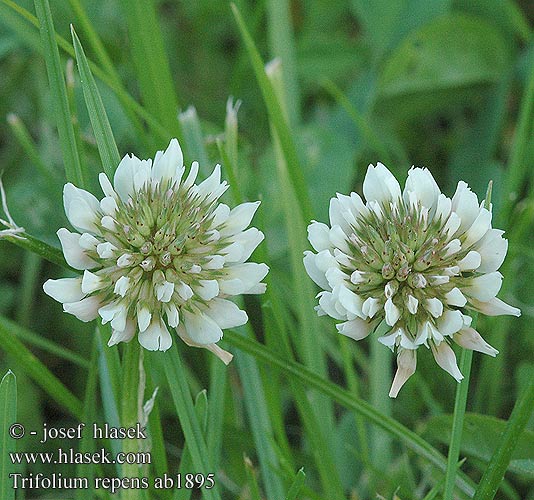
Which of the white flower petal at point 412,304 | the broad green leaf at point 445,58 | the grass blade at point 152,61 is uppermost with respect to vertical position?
the broad green leaf at point 445,58

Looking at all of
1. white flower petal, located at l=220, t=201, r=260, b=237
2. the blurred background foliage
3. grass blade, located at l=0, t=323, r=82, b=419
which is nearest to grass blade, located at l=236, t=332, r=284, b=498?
the blurred background foliage

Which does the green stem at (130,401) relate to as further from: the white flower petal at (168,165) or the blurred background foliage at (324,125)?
the blurred background foliage at (324,125)

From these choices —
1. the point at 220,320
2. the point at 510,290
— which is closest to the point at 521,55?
the point at 510,290

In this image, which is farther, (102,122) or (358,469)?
(358,469)

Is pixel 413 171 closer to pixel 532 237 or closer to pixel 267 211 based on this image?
pixel 267 211

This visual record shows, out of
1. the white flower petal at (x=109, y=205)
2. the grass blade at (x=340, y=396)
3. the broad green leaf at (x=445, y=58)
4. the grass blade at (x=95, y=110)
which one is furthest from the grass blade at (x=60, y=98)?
the broad green leaf at (x=445, y=58)

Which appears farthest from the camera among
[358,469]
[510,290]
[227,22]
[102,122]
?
[227,22]

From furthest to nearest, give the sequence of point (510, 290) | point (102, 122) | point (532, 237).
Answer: point (532, 237)
point (510, 290)
point (102, 122)
